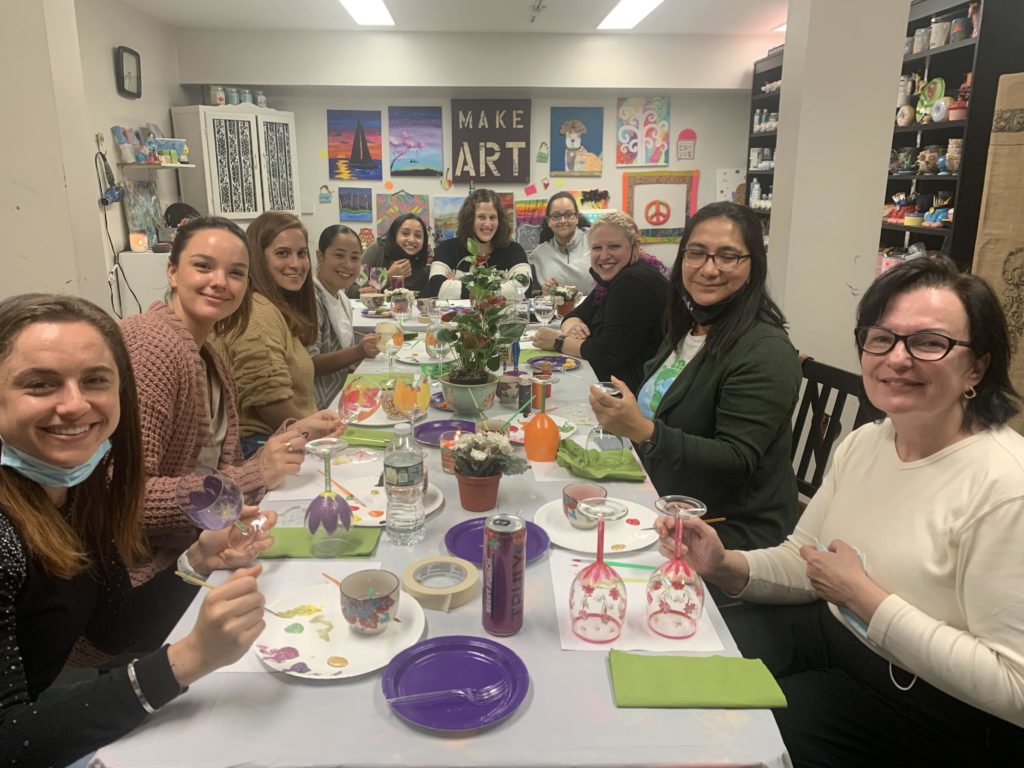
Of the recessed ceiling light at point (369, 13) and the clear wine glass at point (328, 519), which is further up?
the recessed ceiling light at point (369, 13)

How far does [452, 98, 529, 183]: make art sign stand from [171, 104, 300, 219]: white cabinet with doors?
148 cm

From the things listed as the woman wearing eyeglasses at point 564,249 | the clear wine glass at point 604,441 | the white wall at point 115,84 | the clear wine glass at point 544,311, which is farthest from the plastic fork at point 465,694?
the woman wearing eyeglasses at point 564,249

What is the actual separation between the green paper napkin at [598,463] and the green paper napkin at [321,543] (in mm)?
544

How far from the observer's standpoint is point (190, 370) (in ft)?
5.80

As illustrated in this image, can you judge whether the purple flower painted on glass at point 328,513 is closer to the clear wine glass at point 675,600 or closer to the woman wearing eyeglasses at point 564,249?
the clear wine glass at point 675,600

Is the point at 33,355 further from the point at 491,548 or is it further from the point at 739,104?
the point at 739,104

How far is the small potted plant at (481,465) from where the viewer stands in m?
1.52

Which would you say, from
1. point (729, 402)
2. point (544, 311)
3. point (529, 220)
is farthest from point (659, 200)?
point (729, 402)

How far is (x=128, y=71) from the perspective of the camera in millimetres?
4883

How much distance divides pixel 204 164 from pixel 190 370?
179 inches

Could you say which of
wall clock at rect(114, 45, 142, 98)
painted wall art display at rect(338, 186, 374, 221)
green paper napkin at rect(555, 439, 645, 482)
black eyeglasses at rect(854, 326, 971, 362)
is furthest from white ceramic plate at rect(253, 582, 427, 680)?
painted wall art display at rect(338, 186, 374, 221)

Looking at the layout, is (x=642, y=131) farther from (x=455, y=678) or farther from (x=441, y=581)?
(x=455, y=678)

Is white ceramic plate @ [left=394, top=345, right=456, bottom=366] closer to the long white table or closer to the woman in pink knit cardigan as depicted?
the woman in pink knit cardigan

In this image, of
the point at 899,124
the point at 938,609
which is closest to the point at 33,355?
the point at 938,609
